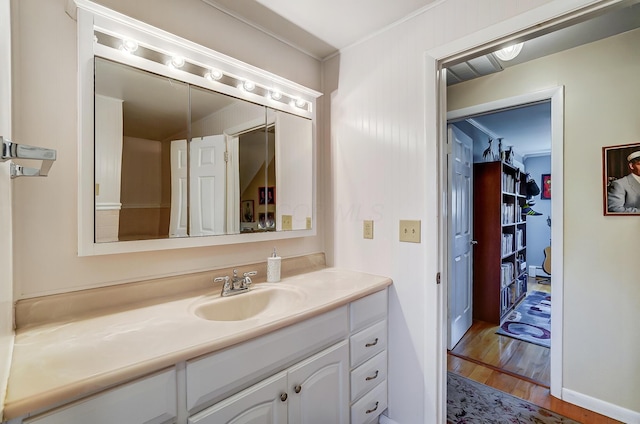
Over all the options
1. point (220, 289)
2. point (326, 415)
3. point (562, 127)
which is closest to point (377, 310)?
point (326, 415)

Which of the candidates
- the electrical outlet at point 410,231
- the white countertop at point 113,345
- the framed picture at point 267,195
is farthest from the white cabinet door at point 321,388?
the framed picture at point 267,195

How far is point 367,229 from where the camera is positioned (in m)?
1.79

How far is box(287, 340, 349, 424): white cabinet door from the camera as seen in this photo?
3.71ft

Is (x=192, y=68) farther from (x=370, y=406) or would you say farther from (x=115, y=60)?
(x=370, y=406)

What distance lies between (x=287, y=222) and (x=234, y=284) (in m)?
0.53

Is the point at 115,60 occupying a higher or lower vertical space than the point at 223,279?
higher

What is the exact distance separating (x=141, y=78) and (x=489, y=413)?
264 centimetres

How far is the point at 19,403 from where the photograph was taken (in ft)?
1.96

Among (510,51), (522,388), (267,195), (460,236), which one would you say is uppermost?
(510,51)

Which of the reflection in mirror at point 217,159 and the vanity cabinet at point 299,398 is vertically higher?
the reflection in mirror at point 217,159

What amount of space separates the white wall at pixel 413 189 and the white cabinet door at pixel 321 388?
17.6 inches

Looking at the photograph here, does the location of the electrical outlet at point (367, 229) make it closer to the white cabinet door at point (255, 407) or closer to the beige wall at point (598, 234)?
the white cabinet door at point (255, 407)

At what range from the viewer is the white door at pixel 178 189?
1309 mm

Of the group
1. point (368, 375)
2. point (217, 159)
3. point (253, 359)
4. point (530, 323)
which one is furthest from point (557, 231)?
point (217, 159)
